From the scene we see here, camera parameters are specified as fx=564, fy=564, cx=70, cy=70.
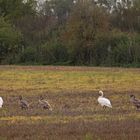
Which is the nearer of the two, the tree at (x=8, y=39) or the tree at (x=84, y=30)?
the tree at (x=8, y=39)

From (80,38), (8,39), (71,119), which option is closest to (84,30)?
(80,38)

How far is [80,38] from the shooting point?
82625mm

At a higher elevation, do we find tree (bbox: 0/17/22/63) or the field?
tree (bbox: 0/17/22/63)

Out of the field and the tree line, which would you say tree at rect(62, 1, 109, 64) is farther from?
the field

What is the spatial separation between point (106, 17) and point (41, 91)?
53.2 metres

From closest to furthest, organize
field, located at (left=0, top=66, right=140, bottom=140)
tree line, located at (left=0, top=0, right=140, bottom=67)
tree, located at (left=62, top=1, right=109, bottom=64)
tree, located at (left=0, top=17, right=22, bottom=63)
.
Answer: field, located at (left=0, top=66, right=140, bottom=140) < tree, located at (left=0, top=17, right=22, bottom=63) < tree line, located at (left=0, top=0, right=140, bottom=67) < tree, located at (left=62, top=1, right=109, bottom=64)

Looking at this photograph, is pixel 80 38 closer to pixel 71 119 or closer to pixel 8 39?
pixel 8 39

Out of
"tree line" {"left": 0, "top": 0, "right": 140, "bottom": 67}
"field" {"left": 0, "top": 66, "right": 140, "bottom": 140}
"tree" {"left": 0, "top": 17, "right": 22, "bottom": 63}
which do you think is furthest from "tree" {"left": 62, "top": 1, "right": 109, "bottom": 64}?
"field" {"left": 0, "top": 66, "right": 140, "bottom": 140}

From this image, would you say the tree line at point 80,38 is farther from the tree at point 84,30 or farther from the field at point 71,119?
the field at point 71,119

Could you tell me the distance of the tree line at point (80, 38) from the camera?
79.3 metres

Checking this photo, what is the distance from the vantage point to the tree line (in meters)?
79.3

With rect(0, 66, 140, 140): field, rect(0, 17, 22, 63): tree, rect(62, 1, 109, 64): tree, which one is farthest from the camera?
rect(62, 1, 109, 64): tree

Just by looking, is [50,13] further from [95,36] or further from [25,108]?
[25,108]

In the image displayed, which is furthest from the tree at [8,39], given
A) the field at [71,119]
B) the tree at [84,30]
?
the field at [71,119]
